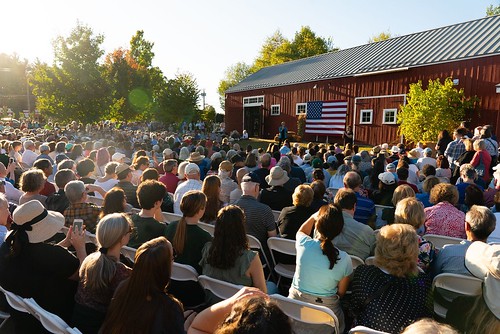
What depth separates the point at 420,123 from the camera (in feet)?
52.4

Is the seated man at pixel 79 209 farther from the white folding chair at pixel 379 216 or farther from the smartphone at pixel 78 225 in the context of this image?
the white folding chair at pixel 379 216

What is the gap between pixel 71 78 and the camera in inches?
890

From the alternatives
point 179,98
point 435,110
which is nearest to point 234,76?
point 179,98

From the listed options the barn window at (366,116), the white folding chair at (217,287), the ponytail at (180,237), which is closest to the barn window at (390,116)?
the barn window at (366,116)

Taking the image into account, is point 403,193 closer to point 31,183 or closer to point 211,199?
point 211,199

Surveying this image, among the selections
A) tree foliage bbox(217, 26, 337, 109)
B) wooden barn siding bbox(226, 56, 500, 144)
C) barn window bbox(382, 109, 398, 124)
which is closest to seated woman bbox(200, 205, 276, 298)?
wooden barn siding bbox(226, 56, 500, 144)

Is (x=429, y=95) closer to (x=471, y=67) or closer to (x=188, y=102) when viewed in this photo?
(x=471, y=67)

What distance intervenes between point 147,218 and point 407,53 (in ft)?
67.0

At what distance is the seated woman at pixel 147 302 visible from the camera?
6.89 feet

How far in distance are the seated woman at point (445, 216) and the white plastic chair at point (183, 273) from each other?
3039 mm

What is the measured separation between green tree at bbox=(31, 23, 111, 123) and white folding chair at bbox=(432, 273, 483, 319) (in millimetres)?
23660

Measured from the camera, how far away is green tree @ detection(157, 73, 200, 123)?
1211 inches

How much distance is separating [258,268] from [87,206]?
8.28ft

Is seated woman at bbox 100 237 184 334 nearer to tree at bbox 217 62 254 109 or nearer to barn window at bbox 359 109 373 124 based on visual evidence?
barn window at bbox 359 109 373 124
